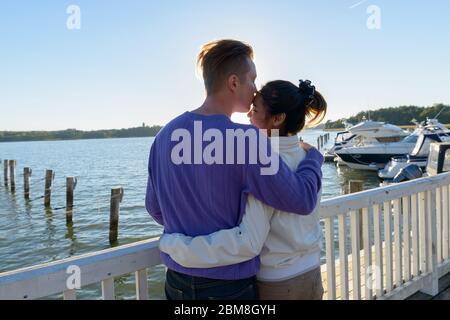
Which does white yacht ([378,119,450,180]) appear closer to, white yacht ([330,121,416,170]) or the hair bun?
white yacht ([330,121,416,170])

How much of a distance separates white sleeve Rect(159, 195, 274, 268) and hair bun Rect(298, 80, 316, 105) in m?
0.49

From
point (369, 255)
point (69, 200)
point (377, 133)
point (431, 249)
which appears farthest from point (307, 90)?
point (377, 133)

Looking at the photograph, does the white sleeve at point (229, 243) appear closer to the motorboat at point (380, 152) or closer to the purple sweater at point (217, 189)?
the purple sweater at point (217, 189)

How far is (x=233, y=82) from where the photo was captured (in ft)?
4.86

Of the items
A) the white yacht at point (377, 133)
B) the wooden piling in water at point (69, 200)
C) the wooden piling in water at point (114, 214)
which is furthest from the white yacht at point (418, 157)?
the wooden piling in water at point (69, 200)

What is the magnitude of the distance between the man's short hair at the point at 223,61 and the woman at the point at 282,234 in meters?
0.20

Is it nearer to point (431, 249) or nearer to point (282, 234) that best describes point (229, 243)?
point (282, 234)

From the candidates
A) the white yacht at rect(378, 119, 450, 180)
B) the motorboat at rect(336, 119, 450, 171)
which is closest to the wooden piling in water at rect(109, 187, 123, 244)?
the white yacht at rect(378, 119, 450, 180)

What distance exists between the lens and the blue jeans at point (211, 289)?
152 cm

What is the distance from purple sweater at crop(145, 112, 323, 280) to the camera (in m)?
1.42

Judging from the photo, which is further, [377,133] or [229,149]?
[377,133]

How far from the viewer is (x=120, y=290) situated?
26.7ft

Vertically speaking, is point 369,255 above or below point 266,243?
below

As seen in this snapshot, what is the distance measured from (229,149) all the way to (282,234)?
1.48 ft
